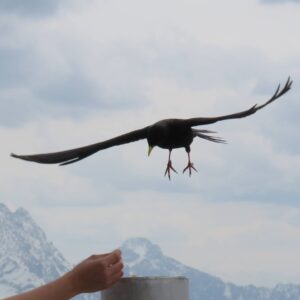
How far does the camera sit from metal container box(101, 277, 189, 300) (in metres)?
3.23

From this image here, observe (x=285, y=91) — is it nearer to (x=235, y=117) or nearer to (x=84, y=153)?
(x=235, y=117)

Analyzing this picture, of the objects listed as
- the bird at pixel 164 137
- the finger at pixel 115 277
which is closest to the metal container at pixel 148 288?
the finger at pixel 115 277

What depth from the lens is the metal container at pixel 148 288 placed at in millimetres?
3227

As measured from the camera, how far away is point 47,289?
308 centimetres

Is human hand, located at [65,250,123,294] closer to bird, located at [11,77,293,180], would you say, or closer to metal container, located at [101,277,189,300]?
metal container, located at [101,277,189,300]

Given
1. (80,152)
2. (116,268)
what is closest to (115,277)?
(116,268)

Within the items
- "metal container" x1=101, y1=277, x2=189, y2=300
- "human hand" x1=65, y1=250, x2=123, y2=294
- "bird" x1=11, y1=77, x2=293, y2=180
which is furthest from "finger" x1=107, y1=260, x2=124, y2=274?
"bird" x1=11, y1=77, x2=293, y2=180

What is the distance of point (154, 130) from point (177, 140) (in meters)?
0.12

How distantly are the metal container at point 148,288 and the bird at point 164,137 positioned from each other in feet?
2.09

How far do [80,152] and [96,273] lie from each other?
0.84m

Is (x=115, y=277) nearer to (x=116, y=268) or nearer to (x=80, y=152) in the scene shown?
(x=116, y=268)

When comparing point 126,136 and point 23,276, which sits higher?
point 23,276

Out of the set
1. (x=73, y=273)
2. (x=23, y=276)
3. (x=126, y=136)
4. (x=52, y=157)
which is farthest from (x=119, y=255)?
(x=23, y=276)

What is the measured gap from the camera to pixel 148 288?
323cm
